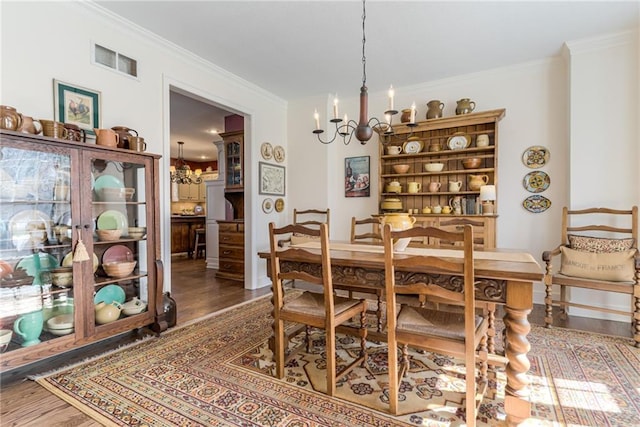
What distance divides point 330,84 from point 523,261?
339 cm

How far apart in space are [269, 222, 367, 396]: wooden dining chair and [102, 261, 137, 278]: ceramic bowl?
1394 mm

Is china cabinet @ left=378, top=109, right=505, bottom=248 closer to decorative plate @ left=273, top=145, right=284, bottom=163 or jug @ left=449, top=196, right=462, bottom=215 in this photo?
jug @ left=449, top=196, right=462, bottom=215

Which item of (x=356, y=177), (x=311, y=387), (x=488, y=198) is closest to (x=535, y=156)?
(x=488, y=198)

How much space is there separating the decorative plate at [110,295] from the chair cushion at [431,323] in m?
2.18

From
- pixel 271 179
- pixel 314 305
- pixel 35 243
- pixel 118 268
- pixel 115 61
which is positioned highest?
pixel 115 61

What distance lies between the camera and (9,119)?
1873mm

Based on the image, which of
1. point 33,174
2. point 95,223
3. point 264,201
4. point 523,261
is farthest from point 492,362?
point 264,201

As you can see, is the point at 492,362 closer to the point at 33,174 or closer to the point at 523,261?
the point at 523,261

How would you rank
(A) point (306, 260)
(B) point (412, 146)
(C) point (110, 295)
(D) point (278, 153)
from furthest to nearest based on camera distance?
(D) point (278, 153)
(B) point (412, 146)
(C) point (110, 295)
(A) point (306, 260)

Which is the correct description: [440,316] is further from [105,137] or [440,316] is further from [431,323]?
[105,137]

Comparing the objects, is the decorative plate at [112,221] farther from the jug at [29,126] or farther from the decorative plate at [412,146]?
the decorative plate at [412,146]

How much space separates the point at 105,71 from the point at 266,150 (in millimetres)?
2223

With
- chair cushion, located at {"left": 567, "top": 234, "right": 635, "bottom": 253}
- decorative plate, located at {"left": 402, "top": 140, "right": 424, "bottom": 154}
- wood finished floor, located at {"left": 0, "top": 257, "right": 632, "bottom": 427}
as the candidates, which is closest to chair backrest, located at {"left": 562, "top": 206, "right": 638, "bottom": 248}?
chair cushion, located at {"left": 567, "top": 234, "right": 635, "bottom": 253}

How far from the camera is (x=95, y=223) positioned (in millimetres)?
2363
